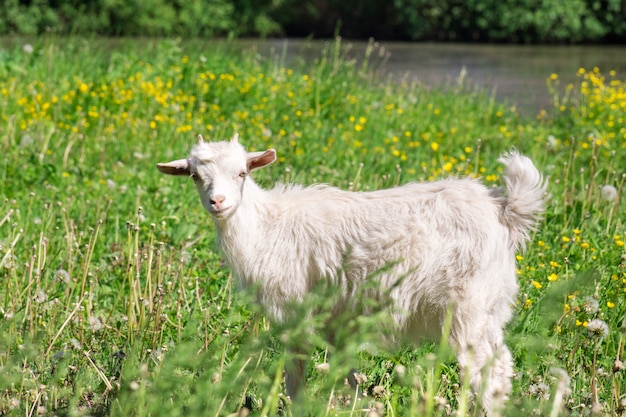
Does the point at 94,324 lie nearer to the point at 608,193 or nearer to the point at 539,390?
the point at 539,390

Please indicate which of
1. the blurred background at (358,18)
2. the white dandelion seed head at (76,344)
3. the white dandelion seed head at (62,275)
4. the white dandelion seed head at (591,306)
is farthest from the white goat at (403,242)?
the blurred background at (358,18)

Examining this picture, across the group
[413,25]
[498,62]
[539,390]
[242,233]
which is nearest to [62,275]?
[242,233]

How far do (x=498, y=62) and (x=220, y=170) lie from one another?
1741 cm

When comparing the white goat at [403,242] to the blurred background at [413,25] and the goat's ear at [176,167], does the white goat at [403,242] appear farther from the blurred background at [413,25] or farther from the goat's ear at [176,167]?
the blurred background at [413,25]

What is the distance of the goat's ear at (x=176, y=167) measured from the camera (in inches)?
147

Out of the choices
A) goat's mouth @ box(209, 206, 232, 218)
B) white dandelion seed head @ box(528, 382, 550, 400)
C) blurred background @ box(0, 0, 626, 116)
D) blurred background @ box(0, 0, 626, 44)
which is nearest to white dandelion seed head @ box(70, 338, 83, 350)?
goat's mouth @ box(209, 206, 232, 218)

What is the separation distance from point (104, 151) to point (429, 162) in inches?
106

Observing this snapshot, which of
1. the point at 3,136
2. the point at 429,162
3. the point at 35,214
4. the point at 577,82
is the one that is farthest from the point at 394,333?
the point at 577,82

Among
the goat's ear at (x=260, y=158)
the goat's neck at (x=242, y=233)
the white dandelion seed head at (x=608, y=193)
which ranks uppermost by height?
the goat's ear at (x=260, y=158)

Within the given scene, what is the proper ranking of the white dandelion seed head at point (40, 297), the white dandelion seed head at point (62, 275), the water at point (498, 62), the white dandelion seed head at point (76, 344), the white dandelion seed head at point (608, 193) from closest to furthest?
the white dandelion seed head at point (76, 344)
the white dandelion seed head at point (40, 297)
the white dandelion seed head at point (62, 275)
the white dandelion seed head at point (608, 193)
the water at point (498, 62)

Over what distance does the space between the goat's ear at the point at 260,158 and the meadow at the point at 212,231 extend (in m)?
0.57

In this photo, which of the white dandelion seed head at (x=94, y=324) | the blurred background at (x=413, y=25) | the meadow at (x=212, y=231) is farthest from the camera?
the blurred background at (x=413, y=25)

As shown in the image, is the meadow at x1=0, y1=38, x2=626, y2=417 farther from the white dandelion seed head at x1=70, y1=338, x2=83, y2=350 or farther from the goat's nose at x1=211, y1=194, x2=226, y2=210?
the goat's nose at x1=211, y1=194, x2=226, y2=210

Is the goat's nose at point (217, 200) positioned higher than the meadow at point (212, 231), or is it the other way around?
the goat's nose at point (217, 200)
